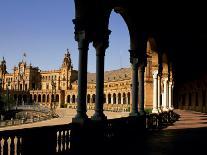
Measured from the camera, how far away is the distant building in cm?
11475

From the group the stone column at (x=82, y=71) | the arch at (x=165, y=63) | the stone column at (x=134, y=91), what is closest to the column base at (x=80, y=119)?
the stone column at (x=82, y=71)

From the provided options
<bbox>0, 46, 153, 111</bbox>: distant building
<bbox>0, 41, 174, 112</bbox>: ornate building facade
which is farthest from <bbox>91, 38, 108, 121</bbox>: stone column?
<bbox>0, 41, 174, 112</bbox>: ornate building facade

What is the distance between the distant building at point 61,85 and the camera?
115m

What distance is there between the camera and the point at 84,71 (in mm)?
11477

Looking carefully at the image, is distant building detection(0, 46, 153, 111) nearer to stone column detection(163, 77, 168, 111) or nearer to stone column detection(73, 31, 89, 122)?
stone column detection(163, 77, 168, 111)

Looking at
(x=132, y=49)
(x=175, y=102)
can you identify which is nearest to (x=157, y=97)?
(x=132, y=49)

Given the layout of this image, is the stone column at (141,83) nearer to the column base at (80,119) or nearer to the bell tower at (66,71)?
the column base at (80,119)

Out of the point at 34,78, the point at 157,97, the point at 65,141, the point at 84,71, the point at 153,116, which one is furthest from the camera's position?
the point at 34,78

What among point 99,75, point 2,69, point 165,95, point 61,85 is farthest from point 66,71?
point 99,75

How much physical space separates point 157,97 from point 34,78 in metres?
144

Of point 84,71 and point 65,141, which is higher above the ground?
point 84,71

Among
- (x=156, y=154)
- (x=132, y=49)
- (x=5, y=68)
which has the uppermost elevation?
(x=5, y=68)

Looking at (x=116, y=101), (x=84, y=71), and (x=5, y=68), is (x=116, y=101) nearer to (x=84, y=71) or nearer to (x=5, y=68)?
(x=5, y=68)

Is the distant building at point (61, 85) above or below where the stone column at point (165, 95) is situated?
A: above
